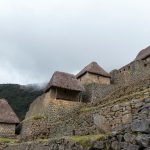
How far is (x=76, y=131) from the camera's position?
12.5 meters

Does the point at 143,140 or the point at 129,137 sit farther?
the point at 129,137

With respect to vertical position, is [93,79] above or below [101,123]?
above

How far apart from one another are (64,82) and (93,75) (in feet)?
23.3

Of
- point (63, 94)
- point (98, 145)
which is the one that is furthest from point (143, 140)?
point (63, 94)

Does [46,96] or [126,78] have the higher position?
[126,78]

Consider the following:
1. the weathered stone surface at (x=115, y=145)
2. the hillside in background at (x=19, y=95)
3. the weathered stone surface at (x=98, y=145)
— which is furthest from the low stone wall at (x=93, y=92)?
the weathered stone surface at (x=115, y=145)

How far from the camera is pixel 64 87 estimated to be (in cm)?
2750

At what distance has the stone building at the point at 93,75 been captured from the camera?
3412 cm

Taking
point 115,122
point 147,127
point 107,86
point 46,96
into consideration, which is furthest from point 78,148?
point 107,86

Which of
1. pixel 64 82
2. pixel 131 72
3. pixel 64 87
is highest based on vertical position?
pixel 131 72

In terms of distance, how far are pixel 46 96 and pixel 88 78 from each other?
7.56 meters

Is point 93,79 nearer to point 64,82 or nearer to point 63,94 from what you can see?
point 63,94

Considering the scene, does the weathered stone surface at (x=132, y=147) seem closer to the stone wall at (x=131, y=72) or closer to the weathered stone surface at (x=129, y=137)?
the weathered stone surface at (x=129, y=137)

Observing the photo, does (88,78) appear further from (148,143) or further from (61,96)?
(148,143)
